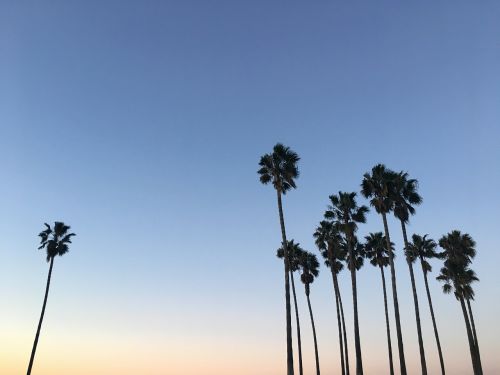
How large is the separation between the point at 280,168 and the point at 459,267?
3392 cm

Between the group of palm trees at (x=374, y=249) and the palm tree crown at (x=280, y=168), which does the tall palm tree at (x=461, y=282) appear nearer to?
the group of palm trees at (x=374, y=249)

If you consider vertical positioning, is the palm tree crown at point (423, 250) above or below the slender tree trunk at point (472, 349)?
above

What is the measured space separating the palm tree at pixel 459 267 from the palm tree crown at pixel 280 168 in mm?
30888

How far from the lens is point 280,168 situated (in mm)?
43344

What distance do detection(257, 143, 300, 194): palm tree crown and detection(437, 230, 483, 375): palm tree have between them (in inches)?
1216

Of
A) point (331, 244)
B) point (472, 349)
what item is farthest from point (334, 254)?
point (472, 349)

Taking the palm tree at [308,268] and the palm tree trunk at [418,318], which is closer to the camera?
the palm tree trunk at [418,318]

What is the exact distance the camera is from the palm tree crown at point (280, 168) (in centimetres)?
4303

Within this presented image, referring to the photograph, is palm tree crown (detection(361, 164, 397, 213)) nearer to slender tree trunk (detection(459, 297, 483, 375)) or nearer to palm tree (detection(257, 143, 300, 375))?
palm tree (detection(257, 143, 300, 375))

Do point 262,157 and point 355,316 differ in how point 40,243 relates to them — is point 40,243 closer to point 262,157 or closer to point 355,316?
point 262,157

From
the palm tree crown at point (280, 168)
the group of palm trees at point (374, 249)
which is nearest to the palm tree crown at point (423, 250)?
the group of palm trees at point (374, 249)

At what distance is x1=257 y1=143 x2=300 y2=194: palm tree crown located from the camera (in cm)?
4303

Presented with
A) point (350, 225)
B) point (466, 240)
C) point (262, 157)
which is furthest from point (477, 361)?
point (262, 157)

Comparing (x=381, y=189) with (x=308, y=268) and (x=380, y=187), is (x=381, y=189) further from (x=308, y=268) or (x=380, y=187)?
(x=308, y=268)
